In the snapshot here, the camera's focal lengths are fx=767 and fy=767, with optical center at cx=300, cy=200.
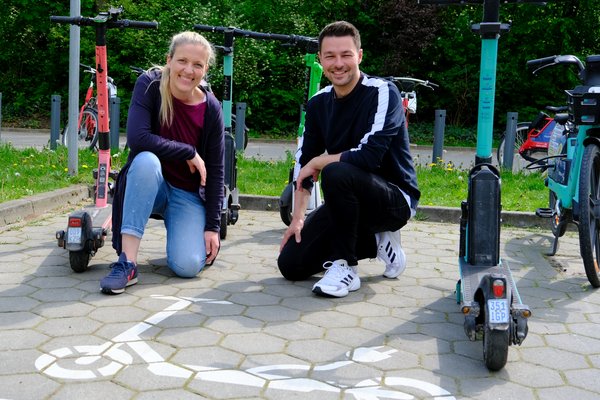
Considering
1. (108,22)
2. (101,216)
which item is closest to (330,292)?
(101,216)

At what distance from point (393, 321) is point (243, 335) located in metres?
0.81

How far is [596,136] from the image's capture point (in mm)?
4766

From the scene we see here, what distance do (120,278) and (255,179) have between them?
447 cm

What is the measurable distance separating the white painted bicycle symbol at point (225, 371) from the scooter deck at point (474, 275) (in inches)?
17.2

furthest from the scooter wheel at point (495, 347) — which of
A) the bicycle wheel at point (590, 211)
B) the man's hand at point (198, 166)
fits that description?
the man's hand at point (198, 166)

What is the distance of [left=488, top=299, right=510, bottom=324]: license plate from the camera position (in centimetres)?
313

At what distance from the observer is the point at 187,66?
4445 millimetres

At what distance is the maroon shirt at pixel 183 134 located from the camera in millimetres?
4621

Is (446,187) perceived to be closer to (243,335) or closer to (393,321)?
(393,321)

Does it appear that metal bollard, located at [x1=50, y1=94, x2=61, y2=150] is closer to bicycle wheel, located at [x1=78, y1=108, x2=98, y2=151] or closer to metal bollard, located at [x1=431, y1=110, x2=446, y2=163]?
bicycle wheel, located at [x1=78, y1=108, x2=98, y2=151]

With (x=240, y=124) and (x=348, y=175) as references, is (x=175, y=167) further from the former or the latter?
(x=240, y=124)

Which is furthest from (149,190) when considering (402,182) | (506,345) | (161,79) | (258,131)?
(258,131)

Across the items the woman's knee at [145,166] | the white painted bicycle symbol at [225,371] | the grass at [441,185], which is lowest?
the white painted bicycle symbol at [225,371]

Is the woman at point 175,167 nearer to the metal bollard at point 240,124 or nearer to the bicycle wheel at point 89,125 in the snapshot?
the bicycle wheel at point 89,125
